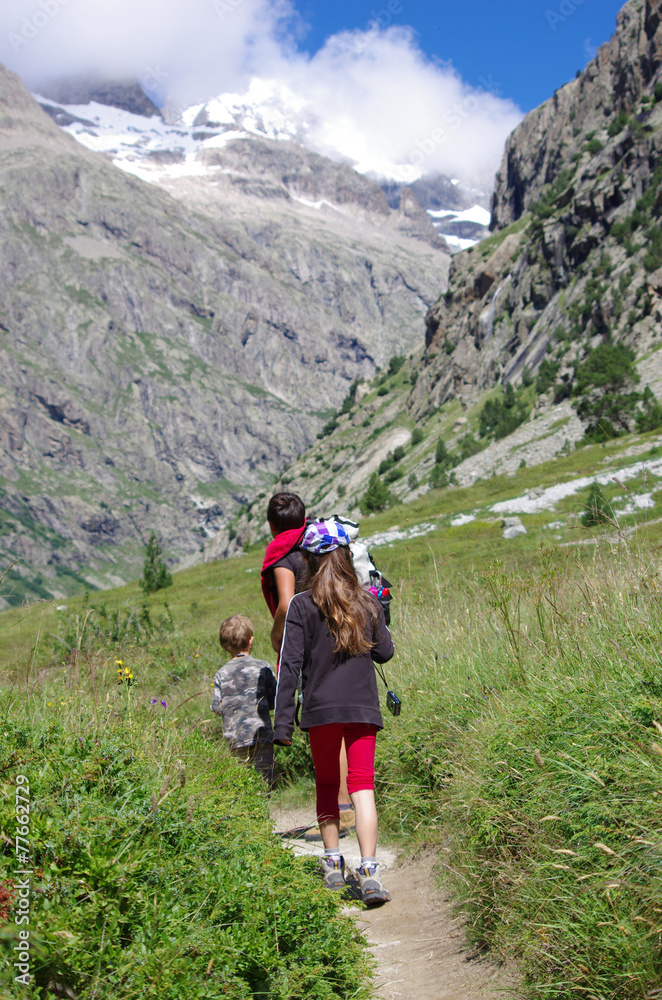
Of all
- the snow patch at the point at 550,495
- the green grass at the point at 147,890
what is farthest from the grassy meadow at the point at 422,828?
the snow patch at the point at 550,495

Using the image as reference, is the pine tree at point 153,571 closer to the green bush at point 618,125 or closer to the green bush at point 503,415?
the green bush at point 503,415

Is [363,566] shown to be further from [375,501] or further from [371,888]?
[375,501]

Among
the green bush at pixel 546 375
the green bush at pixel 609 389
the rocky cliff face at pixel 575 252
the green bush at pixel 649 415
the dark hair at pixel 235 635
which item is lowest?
the dark hair at pixel 235 635

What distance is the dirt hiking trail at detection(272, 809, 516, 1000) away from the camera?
2881 mm

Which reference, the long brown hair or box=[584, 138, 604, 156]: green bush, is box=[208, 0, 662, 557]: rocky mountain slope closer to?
box=[584, 138, 604, 156]: green bush

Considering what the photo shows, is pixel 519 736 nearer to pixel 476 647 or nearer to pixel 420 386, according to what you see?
pixel 476 647

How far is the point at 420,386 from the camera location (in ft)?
335

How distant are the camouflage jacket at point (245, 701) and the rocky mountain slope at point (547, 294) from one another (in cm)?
3901

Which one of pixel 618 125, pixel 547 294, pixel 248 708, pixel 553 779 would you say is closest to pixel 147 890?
pixel 553 779

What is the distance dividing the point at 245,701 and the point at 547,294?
72.9m


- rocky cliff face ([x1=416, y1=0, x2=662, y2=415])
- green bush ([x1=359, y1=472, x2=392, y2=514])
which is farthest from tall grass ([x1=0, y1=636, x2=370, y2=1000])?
rocky cliff face ([x1=416, y1=0, x2=662, y2=415])

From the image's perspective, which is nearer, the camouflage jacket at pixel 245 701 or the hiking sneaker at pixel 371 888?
the hiking sneaker at pixel 371 888

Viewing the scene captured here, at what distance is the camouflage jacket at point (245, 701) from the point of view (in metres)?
5.21

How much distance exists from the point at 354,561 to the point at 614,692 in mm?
1942
